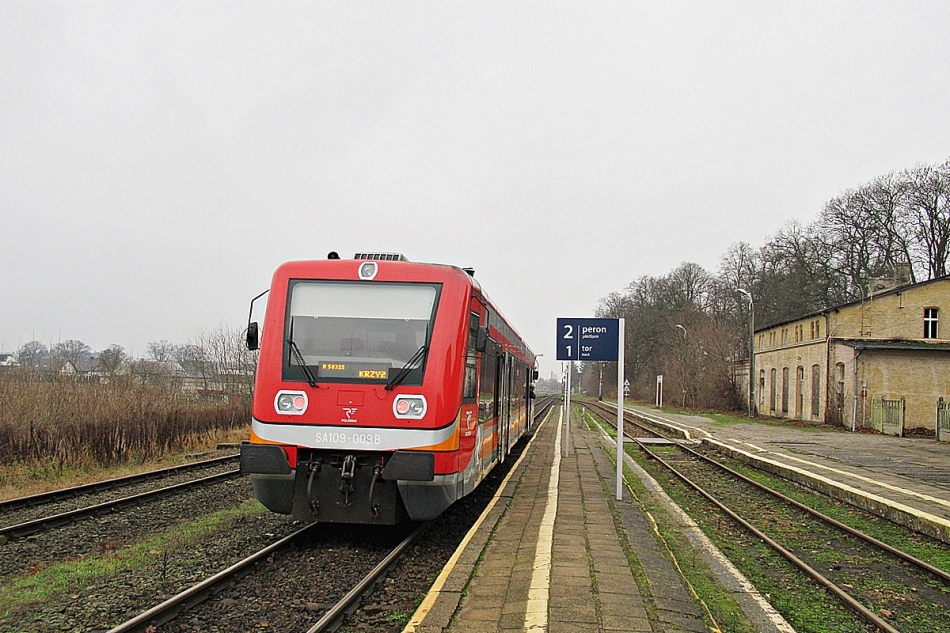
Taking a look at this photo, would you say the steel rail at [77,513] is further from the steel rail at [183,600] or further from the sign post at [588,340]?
the sign post at [588,340]

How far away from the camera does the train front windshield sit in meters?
7.80

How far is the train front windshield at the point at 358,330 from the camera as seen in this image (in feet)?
25.6

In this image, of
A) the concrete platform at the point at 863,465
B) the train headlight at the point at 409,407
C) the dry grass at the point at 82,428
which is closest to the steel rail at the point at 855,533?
the concrete platform at the point at 863,465

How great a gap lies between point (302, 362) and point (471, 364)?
6.24 ft

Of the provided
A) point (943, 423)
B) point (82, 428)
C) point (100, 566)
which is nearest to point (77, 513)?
point (100, 566)

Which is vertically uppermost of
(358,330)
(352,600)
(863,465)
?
(358,330)

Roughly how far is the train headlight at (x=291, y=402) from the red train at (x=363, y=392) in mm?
10

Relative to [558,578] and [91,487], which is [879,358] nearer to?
[91,487]

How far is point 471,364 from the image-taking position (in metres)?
8.66

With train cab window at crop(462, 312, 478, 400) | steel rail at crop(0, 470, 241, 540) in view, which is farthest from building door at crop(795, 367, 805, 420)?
train cab window at crop(462, 312, 478, 400)

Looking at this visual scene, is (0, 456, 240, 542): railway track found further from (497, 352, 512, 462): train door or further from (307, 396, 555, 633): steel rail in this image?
(497, 352, 512, 462): train door

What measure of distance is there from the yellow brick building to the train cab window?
2766 centimetres

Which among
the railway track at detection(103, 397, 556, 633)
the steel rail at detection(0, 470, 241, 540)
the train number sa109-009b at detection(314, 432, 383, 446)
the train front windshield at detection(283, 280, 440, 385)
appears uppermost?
the train front windshield at detection(283, 280, 440, 385)

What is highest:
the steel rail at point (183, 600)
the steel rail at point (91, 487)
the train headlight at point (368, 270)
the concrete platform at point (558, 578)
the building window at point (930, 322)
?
the building window at point (930, 322)
